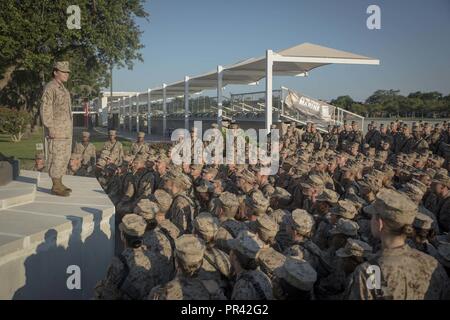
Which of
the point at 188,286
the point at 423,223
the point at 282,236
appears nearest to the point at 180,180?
the point at 282,236

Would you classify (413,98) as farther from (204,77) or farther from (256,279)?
(256,279)

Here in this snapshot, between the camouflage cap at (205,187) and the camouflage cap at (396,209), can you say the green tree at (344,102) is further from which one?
the camouflage cap at (396,209)

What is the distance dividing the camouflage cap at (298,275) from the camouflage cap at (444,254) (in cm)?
131

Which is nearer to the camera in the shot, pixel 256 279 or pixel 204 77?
pixel 256 279

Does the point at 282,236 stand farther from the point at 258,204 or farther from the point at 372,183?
the point at 372,183

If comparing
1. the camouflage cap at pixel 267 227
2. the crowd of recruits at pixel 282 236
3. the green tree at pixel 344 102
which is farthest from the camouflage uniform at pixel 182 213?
the green tree at pixel 344 102

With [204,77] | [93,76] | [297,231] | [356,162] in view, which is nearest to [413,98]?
[204,77]

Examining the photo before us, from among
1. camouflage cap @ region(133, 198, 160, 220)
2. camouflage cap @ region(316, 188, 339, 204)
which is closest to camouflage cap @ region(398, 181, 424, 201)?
camouflage cap @ region(316, 188, 339, 204)

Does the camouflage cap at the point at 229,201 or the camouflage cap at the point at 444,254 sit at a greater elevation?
the camouflage cap at the point at 229,201

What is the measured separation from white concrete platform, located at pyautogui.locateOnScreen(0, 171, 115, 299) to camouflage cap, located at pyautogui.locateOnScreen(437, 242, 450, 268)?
3.59 m

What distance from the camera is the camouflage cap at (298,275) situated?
9.48 feet

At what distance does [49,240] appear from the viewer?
4160 millimetres

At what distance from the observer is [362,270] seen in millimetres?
2459
